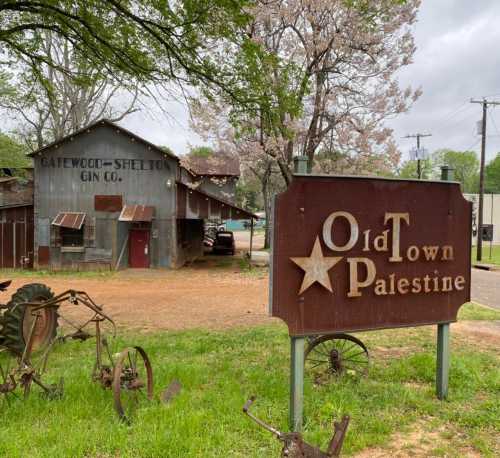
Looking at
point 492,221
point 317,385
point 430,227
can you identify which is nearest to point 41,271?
point 317,385

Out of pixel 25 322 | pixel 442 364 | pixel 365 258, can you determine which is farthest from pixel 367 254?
pixel 25 322

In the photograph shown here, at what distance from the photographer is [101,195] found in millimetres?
20500

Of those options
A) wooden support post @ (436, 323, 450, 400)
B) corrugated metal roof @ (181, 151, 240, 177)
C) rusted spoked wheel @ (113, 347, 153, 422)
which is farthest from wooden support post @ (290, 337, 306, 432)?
corrugated metal roof @ (181, 151, 240, 177)

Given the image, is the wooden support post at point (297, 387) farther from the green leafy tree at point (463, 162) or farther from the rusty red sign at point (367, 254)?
the green leafy tree at point (463, 162)

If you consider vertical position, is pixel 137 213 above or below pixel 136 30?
below

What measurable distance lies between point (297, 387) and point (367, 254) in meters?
1.57

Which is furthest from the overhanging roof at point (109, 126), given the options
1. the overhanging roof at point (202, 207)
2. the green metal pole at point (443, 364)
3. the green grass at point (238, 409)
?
the green metal pole at point (443, 364)

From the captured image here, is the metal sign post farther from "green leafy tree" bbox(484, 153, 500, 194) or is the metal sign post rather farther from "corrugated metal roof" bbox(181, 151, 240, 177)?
"green leafy tree" bbox(484, 153, 500, 194)

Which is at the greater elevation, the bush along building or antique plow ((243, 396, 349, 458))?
the bush along building

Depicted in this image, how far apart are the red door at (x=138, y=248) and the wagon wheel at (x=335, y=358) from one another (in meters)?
15.6

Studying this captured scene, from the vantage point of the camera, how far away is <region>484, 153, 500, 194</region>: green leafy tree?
88.4m

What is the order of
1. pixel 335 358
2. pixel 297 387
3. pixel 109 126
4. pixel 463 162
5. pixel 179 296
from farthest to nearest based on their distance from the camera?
pixel 463 162
pixel 109 126
pixel 179 296
pixel 335 358
pixel 297 387

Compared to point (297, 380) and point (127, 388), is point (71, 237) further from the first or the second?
point (297, 380)

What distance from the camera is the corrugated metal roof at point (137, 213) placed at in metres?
19.6
